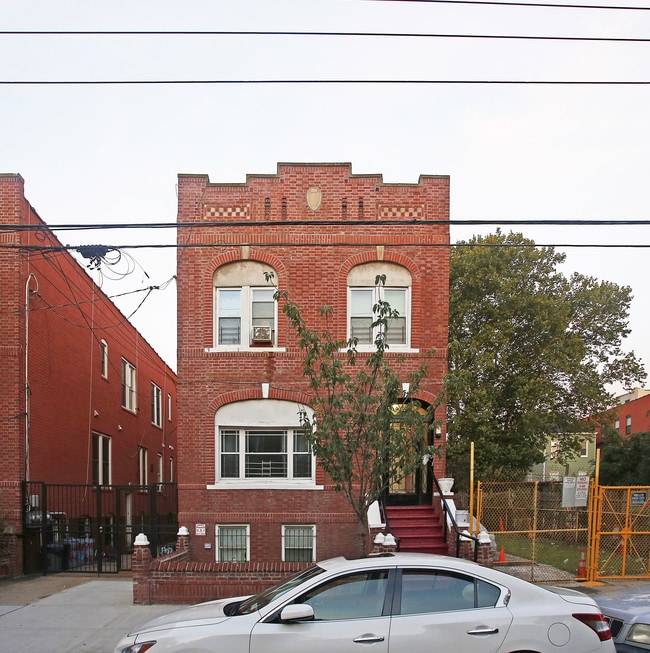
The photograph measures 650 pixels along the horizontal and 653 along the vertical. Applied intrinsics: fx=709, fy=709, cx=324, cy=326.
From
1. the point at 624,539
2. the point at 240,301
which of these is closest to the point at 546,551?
the point at 624,539

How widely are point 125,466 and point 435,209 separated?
595 inches

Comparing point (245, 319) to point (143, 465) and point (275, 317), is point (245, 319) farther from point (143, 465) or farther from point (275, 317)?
point (143, 465)

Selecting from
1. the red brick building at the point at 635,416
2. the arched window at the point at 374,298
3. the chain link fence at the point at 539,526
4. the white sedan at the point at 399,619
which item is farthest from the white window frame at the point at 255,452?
the red brick building at the point at 635,416

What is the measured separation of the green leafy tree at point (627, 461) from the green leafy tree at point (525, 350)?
12.1 feet

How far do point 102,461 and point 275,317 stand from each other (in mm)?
9982

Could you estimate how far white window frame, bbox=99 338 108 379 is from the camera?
2261 centimetres

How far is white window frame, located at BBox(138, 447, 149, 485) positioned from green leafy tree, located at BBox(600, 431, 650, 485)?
68.1 ft

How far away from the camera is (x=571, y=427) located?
94.7 feet

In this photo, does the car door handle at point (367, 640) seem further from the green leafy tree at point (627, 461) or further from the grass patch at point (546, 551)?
the green leafy tree at point (627, 461)

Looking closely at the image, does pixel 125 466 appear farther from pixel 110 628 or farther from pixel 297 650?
pixel 297 650

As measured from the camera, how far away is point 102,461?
22.2 m

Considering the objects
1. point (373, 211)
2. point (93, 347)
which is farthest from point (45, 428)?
point (373, 211)

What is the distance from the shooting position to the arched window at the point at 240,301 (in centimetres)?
1547

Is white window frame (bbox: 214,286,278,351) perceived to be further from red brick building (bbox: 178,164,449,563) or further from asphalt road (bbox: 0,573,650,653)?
asphalt road (bbox: 0,573,650,653)
